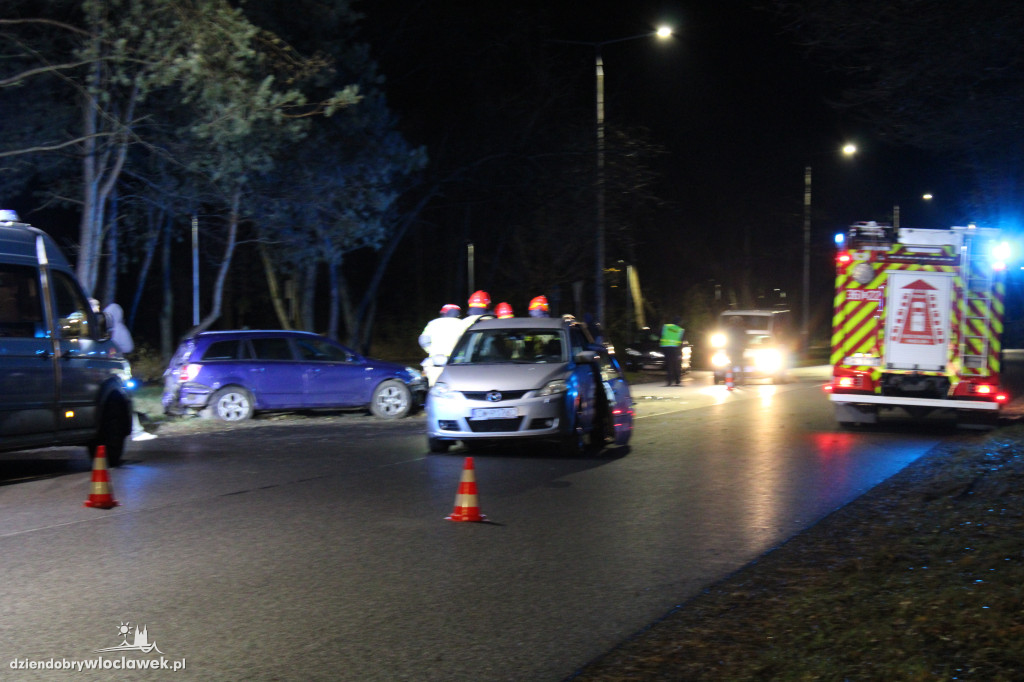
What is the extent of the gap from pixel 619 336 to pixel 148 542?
28.5 meters

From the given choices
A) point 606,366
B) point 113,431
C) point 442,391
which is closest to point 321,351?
point 442,391

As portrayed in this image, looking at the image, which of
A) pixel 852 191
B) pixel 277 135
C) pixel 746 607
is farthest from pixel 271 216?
pixel 852 191

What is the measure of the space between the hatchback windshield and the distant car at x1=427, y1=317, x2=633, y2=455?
0.5 inches

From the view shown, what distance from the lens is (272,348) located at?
18109 mm

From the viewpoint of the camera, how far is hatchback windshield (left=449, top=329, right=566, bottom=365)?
13.8 meters

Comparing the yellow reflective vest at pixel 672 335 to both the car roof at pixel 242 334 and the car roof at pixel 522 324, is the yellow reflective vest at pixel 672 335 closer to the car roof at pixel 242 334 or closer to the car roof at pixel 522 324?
the car roof at pixel 242 334

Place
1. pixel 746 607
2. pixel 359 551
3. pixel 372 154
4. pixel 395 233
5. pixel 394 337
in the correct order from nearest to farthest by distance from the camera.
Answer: pixel 746 607, pixel 359 551, pixel 372 154, pixel 395 233, pixel 394 337

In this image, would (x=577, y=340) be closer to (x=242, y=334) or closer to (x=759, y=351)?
(x=242, y=334)

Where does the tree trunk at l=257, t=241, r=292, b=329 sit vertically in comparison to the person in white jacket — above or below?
above

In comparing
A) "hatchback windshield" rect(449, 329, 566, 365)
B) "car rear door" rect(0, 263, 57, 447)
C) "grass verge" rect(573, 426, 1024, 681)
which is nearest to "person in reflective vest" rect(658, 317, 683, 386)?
"hatchback windshield" rect(449, 329, 566, 365)

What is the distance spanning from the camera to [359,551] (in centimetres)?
792

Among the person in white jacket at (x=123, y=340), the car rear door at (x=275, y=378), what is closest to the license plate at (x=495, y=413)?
the person in white jacket at (x=123, y=340)

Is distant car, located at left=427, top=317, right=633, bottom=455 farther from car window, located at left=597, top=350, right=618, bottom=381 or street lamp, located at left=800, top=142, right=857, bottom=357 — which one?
street lamp, located at left=800, top=142, right=857, bottom=357

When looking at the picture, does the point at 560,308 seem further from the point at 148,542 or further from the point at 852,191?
the point at 148,542
